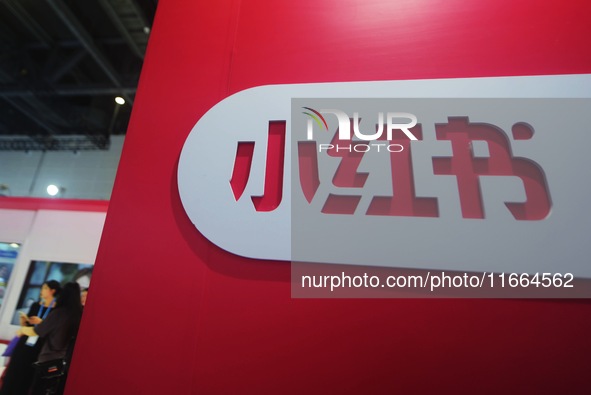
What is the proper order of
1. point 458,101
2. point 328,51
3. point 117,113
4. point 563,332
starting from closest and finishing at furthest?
1. point 563,332
2. point 458,101
3. point 328,51
4. point 117,113

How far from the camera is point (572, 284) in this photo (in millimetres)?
928

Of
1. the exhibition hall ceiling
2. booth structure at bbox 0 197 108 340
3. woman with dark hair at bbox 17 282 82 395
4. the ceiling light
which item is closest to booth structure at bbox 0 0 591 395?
woman with dark hair at bbox 17 282 82 395

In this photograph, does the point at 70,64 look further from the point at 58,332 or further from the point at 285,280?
the point at 285,280

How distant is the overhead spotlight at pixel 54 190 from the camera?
8.37m

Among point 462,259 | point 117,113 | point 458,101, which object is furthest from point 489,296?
point 117,113

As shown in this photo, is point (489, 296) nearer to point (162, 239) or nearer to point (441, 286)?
point (441, 286)

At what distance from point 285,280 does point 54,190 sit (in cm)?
1002

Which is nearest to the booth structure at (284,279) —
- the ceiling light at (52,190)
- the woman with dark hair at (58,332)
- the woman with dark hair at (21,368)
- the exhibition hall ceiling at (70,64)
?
the woman with dark hair at (58,332)

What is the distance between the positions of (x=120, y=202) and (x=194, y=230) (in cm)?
36

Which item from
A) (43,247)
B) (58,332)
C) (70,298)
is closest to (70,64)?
(43,247)

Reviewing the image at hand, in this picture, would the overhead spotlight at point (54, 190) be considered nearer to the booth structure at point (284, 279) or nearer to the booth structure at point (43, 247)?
the booth structure at point (43, 247)

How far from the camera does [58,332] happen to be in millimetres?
2666

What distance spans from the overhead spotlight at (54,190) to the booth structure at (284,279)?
927cm

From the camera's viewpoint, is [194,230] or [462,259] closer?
[462,259]
